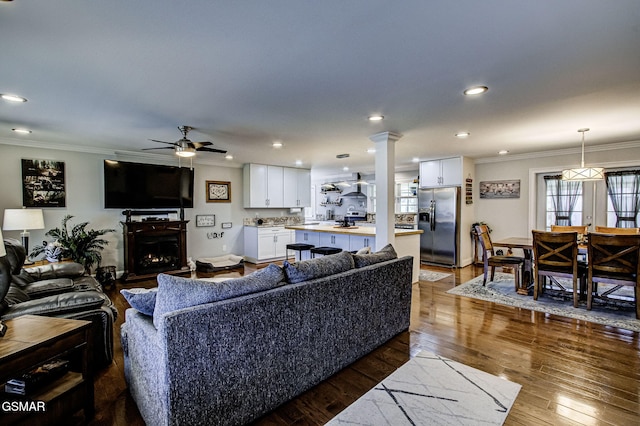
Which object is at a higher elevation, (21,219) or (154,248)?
(21,219)

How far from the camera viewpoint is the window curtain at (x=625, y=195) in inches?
196

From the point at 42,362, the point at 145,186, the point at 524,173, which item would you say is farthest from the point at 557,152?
the point at 145,186

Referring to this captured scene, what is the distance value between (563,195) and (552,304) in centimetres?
286

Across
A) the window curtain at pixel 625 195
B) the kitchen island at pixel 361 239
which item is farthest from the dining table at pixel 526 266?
the window curtain at pixel 625 195

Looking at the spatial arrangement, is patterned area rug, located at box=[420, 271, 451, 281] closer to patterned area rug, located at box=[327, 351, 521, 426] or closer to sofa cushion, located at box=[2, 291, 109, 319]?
patterned area rug, located at box=[327, 351, 521, 426]

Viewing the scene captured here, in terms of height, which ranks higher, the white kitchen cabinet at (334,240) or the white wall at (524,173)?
the white wall at (524,173)

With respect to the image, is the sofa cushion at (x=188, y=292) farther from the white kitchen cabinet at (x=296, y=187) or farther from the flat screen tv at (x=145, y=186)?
A: the white kitchen cabinet at (x=296, y=187)

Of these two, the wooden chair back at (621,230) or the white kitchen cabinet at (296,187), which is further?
the white kitchen cabinet at (296,187)

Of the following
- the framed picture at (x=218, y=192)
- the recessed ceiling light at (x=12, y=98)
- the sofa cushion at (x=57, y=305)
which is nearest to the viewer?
the sofa cushion at (x=57, y=305)

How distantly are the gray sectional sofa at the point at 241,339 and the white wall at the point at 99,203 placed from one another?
4.24m

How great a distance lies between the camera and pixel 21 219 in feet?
13.5

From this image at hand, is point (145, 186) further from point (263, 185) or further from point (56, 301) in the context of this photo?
point (56, 301)

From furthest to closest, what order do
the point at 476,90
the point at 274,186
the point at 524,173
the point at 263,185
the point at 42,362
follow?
the point at 274,186
the point at 263,185
the point at 524,173
the point at 476,90
the point at 42,362

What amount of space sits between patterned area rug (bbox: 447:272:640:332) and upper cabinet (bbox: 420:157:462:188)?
2355 millimetres
